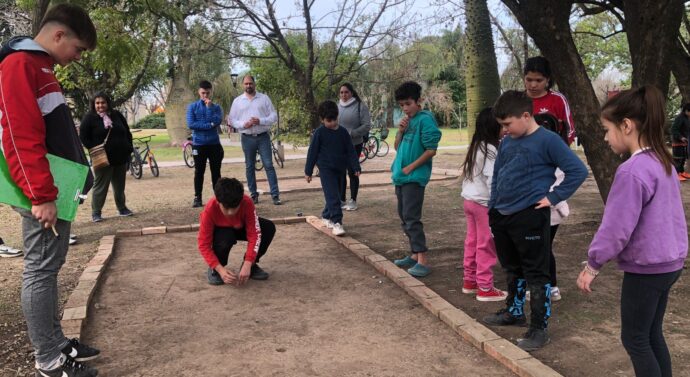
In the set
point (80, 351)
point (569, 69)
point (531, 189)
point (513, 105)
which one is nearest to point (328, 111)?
point (569, 69)

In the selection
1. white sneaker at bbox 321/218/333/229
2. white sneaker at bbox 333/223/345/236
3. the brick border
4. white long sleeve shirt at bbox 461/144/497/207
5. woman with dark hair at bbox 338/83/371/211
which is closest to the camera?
the brick border

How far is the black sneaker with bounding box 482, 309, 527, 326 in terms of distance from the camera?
3764mm

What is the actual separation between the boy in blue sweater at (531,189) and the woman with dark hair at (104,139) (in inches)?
220

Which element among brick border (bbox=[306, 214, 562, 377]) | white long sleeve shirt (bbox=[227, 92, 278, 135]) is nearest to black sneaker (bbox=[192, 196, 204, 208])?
white long sleeve shirt (bbox=[227, 92, 278, 135])

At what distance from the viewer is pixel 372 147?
20.0 metres

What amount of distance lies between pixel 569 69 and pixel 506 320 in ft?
10.6

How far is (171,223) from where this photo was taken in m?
7.48

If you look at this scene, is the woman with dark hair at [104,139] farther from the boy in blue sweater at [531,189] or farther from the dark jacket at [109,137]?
the boy in blue sweater at [531,189]

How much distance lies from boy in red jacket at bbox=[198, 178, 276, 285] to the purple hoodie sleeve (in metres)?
2.62

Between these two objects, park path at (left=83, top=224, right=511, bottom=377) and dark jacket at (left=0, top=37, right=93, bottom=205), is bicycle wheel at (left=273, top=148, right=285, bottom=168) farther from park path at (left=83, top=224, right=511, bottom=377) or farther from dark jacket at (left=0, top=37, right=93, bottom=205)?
dark jacket at (left=0, top=37, right=93, bottom=205)

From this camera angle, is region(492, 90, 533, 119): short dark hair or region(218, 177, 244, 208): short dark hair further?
region(218, 177, 244, 208): short dark hair

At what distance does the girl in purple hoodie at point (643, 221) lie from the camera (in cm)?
241

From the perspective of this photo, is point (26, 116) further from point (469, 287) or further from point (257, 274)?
point (469, 287)

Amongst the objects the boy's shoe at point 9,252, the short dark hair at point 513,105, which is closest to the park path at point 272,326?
the boy's shoe at point 9,252
